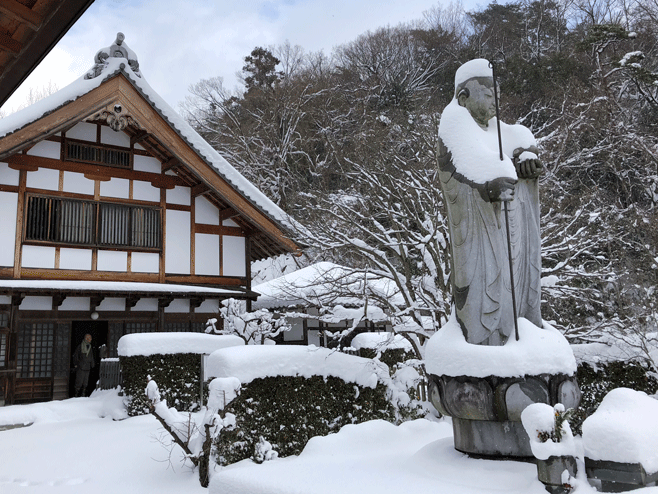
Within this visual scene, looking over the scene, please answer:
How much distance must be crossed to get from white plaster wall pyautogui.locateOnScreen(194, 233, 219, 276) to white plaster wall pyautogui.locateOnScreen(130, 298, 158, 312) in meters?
1.34

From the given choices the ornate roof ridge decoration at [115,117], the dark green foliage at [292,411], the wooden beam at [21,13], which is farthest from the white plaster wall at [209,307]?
the wooden beam at [21,13]

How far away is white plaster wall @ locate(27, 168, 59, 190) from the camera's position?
1222 centimetres

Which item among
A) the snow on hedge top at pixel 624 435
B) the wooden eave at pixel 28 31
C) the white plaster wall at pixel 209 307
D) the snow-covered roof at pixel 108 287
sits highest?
the wooden eave at pixel 28 31

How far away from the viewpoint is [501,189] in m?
4.29

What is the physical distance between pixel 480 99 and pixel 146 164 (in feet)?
35.9

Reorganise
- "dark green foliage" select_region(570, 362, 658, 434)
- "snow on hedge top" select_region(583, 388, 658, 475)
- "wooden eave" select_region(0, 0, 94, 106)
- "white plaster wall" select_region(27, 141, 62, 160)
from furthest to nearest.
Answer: "white plaster wall" select_region(27, 141, 62, 160) < "dark green foliage" select_region(570, 362, 658, 434) < "snow on hedge top" select_region(583, 388, 658, 475) < "wooden eave" select_region(0, 0, 94, 106)

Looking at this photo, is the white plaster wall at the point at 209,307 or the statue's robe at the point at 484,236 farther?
the white plaster wall at the point at 209,307

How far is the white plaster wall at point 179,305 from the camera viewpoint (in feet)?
45.5

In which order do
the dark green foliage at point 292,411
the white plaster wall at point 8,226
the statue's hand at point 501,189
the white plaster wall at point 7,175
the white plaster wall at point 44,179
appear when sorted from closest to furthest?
the statue's hand at point 501,189 < the dark green foliage at point 292,411 < the white plaster wall at point 8,226 < the white plaster wall at point 7,175 < the white plaster wall at point 44,179

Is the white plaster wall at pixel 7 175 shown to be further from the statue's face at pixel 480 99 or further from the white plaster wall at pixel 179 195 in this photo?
the statue's face at pixel 480 99

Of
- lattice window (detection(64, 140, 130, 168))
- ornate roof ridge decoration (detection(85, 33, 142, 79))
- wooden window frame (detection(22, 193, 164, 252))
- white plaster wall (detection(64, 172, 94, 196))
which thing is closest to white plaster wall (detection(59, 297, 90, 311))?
wooden window frame (detection(22, 193, 164, 252))

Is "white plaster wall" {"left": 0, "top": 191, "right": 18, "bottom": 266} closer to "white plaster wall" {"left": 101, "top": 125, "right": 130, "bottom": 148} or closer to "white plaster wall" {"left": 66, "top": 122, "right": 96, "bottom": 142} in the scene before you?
"white plaster wall" {"left": 66, "top": 122, "right": 96, "bottom": 142}

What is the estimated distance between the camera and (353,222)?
8805 millimetres

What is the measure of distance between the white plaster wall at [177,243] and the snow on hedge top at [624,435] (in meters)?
11.8
